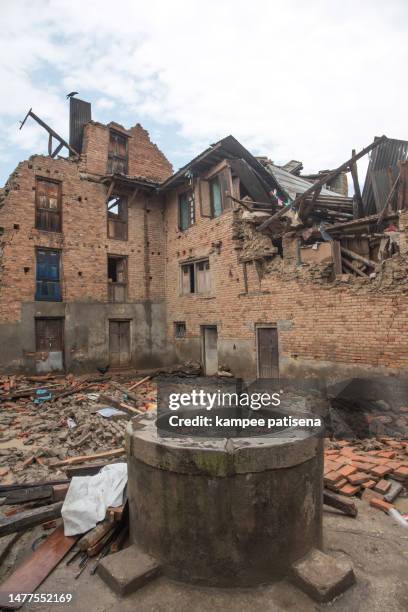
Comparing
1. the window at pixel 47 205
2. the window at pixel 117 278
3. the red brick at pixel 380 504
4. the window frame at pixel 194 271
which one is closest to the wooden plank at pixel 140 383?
the window at pixel 117 278

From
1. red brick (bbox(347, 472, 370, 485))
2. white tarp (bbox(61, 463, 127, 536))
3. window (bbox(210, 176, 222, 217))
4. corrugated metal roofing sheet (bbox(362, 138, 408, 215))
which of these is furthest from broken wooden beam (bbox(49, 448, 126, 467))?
window (bbox(210, 176, 222, 217))

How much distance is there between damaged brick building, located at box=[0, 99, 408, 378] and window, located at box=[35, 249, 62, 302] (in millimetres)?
40

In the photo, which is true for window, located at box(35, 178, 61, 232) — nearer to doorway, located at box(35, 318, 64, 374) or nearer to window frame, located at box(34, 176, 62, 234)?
window frame, located at box(34, 176, 62, 234)

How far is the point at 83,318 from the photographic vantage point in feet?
46.7

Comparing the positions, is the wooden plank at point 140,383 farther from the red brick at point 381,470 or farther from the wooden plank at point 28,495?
the red brick at point 381,470

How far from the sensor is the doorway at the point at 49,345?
1333cm

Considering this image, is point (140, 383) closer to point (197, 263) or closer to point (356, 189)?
point (197, 263)

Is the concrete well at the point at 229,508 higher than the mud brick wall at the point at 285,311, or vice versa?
the mud brick wall at the point at 285,311

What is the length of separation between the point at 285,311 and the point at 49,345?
28.9 ft

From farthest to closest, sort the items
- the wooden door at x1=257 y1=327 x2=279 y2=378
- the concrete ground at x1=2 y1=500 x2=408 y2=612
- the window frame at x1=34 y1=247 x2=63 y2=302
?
the window frame at x1=34 y1=247 x2=63 y2=302 < the wooden door at x1=257 y1=327 x2=279 y2=378 < the concrete ground at x1=2 y1=500 x2=408 y2=612

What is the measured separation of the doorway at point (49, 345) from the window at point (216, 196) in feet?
23.8

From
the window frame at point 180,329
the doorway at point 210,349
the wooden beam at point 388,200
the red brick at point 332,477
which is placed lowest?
the red brick at point 332,477

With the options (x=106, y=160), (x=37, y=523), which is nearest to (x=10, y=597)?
(x=37, y=523)

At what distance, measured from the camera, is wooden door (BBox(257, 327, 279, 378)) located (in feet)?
37.2
